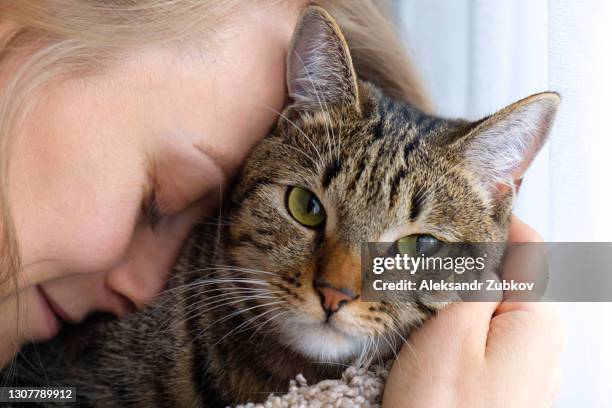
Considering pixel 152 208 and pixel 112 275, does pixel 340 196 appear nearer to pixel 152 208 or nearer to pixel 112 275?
pixel 152 208

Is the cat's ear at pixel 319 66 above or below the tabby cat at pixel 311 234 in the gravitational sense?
above

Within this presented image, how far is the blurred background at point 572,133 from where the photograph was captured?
108cm

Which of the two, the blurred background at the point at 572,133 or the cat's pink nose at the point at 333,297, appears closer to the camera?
the cat's pink nose at the point at 333,297

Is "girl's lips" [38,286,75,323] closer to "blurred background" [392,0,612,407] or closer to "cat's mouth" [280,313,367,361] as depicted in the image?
"cat's mouth" [280,313,367,361]

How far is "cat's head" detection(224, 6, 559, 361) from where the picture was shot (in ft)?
3.28

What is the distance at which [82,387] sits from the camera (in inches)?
49.2

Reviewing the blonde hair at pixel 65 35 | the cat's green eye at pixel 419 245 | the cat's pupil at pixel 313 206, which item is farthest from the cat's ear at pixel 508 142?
the blonde hair at pixel 65 35

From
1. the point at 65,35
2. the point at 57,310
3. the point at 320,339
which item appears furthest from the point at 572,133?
the point at 57,310

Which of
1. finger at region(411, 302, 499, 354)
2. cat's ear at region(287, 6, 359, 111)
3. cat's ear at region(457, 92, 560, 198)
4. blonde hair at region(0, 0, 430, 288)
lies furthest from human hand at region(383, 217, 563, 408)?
blonde hair at region(0, 0, 430, 288)

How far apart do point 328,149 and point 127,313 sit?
0.55 meters

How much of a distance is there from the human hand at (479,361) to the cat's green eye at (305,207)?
0.25 metres

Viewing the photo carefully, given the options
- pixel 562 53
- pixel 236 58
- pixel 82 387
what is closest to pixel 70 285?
pixel 82 387

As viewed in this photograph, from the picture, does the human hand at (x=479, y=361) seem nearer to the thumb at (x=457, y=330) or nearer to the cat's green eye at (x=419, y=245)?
the thumb at (x=457, y=330)

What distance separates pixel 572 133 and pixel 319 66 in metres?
0.47
